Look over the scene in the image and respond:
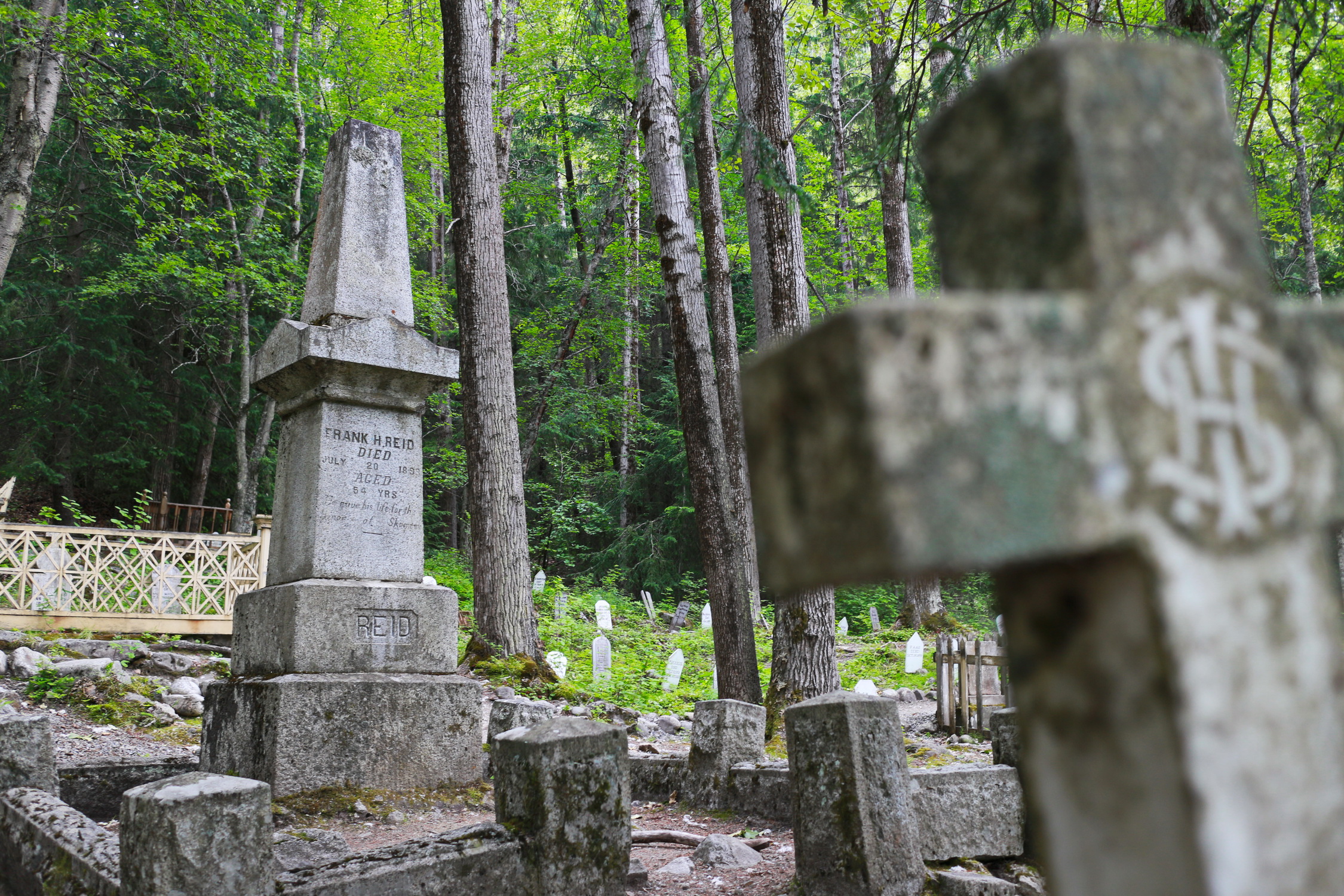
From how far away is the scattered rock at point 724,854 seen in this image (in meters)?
4.70

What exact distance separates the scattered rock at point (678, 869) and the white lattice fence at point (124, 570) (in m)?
10.6

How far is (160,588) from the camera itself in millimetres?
14016

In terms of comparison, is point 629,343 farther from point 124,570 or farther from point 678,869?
point 678,869

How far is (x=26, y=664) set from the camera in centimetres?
997

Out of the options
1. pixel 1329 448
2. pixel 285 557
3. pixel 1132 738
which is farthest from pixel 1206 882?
pixel 285 557

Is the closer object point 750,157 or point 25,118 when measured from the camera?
point 750,157

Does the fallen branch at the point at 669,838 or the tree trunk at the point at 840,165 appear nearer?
the fallen branch at the point at 669,838

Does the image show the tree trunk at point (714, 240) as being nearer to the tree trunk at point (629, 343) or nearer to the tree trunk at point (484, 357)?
the tree trunk at point (484, 357)

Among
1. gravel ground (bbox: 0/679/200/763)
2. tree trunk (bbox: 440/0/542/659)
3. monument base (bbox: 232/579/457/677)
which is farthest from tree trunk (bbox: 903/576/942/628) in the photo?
monument base (bbox: 232/579/457/677)

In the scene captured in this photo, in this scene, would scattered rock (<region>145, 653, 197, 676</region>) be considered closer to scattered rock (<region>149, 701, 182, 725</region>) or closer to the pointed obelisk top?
scattered rock (<region>149, 701, 182, 725</region>)

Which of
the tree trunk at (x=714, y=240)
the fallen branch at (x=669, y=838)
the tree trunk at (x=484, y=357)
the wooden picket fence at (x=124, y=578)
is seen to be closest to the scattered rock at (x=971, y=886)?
the fallen branch at (x=669, y=838)

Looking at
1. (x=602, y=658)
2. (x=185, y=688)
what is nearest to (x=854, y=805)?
(x=185, y=688)

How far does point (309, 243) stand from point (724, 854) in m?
22.4

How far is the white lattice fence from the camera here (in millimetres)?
12914
